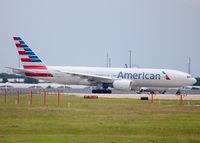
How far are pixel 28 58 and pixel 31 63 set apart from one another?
0.95 meters

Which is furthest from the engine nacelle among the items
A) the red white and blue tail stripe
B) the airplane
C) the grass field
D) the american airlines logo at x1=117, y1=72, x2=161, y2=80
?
the grass field

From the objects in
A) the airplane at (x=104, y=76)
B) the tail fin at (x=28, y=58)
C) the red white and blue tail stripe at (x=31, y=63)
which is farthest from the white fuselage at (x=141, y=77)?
the tail fin at (x=28, y=58)

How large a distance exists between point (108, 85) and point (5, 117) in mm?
50903

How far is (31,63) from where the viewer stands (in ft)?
287

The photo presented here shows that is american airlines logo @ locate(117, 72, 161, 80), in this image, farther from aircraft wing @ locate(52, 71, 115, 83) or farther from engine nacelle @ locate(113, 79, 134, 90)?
aircraft wing @ locate(52, 71, 115, 83)

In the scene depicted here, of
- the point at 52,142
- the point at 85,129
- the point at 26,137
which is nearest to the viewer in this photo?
the point at 52,142

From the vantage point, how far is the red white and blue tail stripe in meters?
86.8

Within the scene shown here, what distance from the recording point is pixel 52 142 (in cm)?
2367

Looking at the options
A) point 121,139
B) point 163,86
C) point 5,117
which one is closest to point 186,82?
point 163,86

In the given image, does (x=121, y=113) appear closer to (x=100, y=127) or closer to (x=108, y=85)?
(x=100, y=127)

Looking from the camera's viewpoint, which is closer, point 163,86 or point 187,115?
point 187,115

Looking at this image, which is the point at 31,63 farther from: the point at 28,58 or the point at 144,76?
the point at 144,76

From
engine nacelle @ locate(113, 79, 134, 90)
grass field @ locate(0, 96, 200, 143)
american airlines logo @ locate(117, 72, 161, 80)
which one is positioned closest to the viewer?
grass field @ locate(0, 96, 200, 143)

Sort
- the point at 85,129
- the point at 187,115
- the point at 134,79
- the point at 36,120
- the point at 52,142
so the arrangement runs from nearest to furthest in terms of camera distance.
Answer: the point at 52,142 → the point at 85,129 → the point at 36,120 → the point at 187,115 → the point at 134,79
